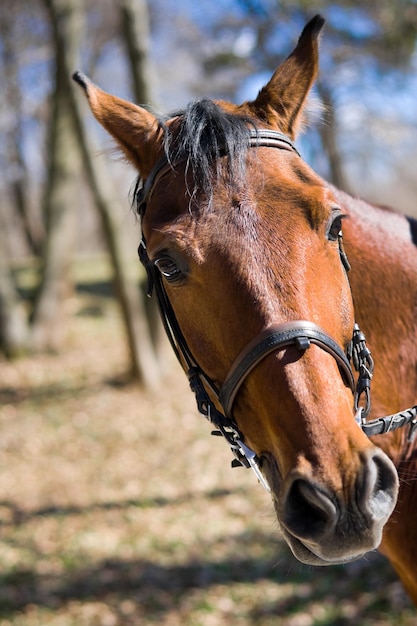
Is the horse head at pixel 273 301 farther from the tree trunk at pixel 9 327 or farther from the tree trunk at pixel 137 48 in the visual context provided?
the tree trunk at pixel 9 327

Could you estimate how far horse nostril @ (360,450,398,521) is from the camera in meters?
1.65

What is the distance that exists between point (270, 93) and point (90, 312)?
11.2 m

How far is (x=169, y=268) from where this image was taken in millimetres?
2098

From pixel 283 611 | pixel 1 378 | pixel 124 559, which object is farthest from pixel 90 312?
pixel 283 611

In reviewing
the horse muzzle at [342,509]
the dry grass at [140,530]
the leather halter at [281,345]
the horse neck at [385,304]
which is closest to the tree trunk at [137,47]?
the dry grass at [140,530]

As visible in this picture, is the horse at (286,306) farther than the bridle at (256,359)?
No

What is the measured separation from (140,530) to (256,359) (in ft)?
15.4

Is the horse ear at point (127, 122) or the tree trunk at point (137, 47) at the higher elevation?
the tree trunk at point (137, 47)

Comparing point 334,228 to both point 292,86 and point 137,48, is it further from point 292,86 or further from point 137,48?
point 137,48

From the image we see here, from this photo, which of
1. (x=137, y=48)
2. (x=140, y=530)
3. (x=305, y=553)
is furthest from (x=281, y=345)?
(x=137, y=48)

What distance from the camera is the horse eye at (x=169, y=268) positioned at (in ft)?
6.80

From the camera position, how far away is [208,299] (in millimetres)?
1992

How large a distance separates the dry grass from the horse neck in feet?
3.25

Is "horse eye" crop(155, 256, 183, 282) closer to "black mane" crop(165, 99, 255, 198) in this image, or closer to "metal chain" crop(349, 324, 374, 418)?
"black mane" crop(165, 99, 255, 198)
